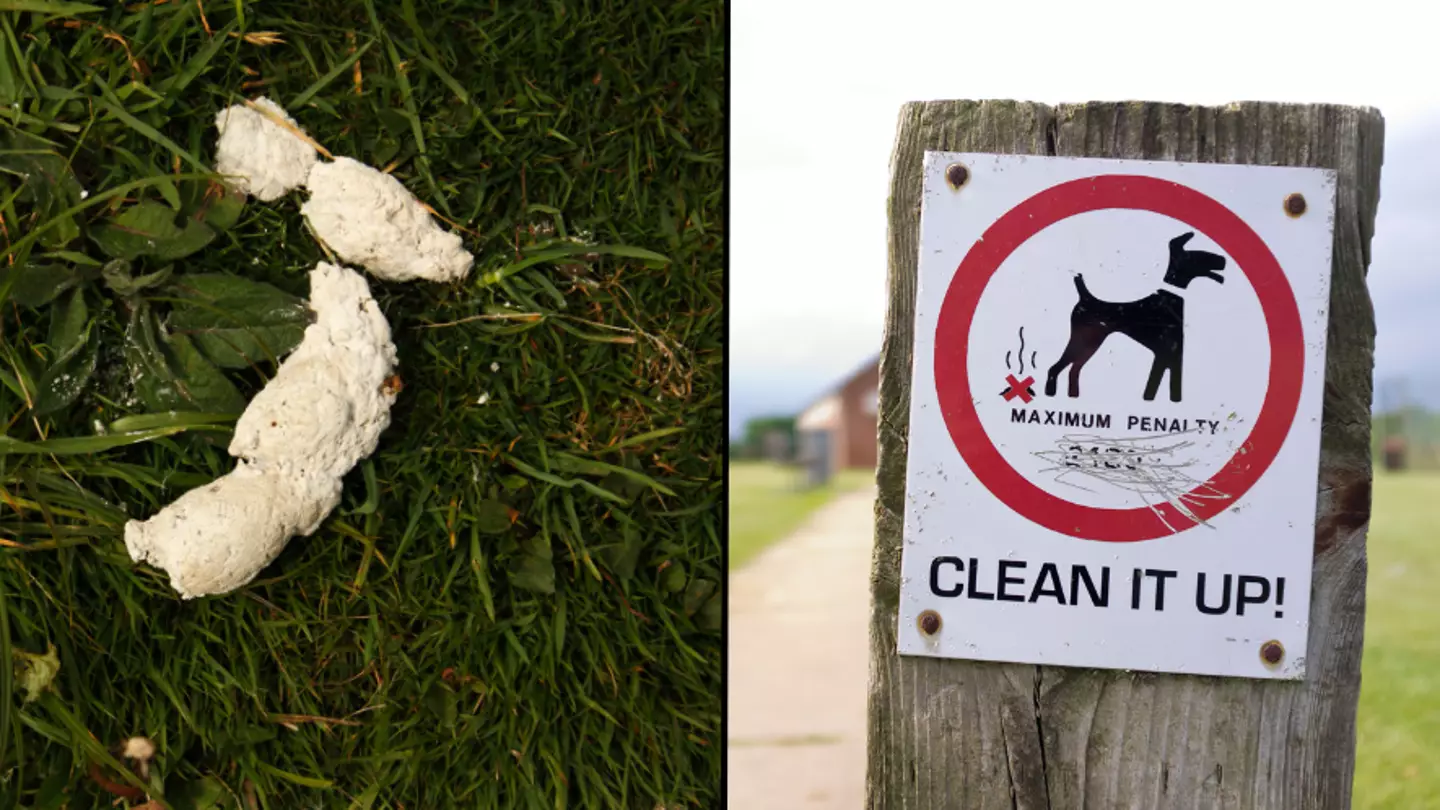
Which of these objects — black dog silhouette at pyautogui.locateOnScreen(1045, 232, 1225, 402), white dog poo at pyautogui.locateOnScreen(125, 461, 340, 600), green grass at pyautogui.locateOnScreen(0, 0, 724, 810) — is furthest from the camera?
green grass at pyautogui.locateOnScreen(0, 0, 724, 810)

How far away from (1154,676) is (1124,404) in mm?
375

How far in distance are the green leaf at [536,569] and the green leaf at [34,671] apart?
86 cm

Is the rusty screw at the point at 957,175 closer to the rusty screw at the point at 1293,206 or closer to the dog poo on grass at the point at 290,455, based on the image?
the rusty screw at the point at 1293,206

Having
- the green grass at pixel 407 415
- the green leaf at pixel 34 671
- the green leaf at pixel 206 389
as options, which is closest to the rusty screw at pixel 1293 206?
the green grass at pixel 407 415

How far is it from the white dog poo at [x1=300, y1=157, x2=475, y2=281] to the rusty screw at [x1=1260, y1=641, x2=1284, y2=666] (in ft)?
4.82

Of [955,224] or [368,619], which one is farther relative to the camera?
[368,619]

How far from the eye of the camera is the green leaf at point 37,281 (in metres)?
1.82

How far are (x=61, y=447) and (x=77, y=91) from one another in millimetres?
678

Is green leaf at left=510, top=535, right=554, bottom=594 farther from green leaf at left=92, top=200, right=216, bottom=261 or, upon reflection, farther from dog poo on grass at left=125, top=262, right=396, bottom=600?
green leaf at left=92, top=200, right=216, bottom=261

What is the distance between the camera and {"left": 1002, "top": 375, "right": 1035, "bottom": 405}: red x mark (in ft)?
4.26

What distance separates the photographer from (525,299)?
189cm

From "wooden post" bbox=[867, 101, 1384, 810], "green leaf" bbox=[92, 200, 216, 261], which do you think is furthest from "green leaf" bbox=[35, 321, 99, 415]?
"wooden post" bbox=[867, 101, 1384, 810]

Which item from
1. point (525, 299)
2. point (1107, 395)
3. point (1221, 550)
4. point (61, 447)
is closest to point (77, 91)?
point (61, 447)

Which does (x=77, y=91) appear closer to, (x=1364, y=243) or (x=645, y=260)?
(x=645, y=260)
